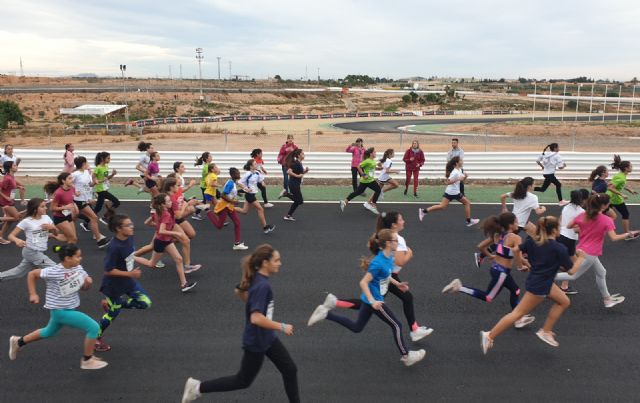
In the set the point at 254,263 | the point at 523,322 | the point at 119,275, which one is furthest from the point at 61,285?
the point at 523,322

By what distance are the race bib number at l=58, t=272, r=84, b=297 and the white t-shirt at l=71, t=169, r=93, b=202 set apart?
509cm

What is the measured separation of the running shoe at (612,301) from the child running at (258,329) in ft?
16.1

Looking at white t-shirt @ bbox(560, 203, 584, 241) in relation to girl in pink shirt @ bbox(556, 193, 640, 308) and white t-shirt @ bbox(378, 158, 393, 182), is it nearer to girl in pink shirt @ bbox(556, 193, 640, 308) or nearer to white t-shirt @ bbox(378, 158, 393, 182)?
girl in pink shirt @ bbox(556, 193, 640, 308)

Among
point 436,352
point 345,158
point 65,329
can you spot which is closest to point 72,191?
point 65,329

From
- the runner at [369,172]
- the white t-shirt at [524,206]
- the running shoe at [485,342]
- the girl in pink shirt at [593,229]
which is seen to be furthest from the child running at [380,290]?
the runner at [369,172]

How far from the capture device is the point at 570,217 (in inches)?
296

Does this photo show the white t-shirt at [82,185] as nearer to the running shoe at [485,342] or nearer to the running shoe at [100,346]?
the running shoe at [100,346]

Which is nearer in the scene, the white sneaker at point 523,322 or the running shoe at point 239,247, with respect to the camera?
the white sneaker at point 523,322

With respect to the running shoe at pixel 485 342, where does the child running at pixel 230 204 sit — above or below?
above

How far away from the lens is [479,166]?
1766cm

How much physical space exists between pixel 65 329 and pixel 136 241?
4125 millimetres

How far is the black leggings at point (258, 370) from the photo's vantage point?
453 cm

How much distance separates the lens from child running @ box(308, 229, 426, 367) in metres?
5.41

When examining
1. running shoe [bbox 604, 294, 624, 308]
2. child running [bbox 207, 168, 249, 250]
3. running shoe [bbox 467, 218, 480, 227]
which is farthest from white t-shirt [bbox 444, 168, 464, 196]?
child running [bbox 207, 168, 249, 250]
